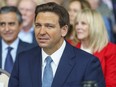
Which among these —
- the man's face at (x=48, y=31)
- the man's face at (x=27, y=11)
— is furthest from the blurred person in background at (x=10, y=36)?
the man's face at (x=48, y=31)

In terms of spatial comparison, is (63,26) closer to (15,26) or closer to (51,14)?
(51,14)

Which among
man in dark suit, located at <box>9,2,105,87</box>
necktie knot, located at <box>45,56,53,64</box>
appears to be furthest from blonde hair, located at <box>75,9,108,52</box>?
necktie knot, located at <box>45,56,53,64</box>

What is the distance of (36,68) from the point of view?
4.76 metres

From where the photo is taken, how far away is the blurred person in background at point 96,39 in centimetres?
600

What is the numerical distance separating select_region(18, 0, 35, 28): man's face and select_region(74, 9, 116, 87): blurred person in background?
163 centimetres

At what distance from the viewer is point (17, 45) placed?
680 cm

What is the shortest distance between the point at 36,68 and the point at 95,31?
5.56 ft

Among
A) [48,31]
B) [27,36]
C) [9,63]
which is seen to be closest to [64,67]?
[48,31]

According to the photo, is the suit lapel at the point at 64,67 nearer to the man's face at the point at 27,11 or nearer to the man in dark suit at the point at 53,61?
the man in dark suit at the point at 53,61

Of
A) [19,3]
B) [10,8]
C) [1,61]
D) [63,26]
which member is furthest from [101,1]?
[63,26]

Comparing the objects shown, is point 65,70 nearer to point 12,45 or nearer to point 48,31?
point 48,31

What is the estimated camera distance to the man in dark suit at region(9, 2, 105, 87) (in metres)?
4.64

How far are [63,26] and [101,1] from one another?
4.13 m

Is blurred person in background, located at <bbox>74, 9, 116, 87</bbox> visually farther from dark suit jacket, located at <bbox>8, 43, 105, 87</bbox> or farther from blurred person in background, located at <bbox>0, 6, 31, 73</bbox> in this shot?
dark suit jacket, located at <bbox>8, 43, 105, 87</bbox>
